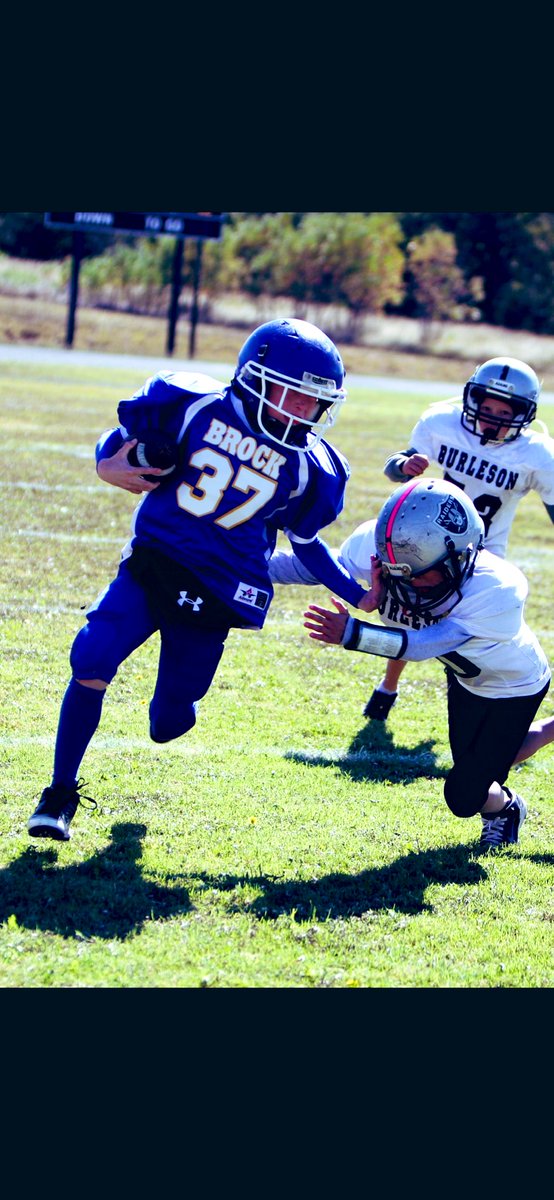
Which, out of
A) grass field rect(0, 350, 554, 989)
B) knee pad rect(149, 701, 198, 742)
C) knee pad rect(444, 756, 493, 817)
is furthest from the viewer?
knee pad rect(149, 701, 198, 742)

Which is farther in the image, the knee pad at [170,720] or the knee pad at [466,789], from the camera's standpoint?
the knee pad at [170,720]

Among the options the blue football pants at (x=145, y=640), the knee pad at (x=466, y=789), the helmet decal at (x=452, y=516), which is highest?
the helmet decal at (x=452, y=516)

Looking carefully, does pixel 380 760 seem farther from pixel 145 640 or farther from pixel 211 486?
pixel 211 486

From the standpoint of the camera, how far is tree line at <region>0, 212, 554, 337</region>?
3161 cm

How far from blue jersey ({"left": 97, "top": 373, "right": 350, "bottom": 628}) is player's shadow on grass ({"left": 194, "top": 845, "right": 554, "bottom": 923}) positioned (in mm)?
843

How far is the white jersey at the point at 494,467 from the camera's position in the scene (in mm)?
5363

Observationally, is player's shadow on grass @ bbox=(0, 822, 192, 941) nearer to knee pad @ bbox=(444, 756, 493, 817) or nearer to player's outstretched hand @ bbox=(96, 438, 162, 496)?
knee pad @ bbox=(444, 756, 493, 817)

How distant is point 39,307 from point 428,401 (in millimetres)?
11378

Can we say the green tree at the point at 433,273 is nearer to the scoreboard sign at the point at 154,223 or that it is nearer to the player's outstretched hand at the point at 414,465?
the scoreboard sign at the point at 154,223

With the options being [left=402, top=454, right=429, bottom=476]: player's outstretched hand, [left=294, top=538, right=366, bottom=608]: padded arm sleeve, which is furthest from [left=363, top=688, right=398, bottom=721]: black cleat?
[left=294, top=538, right=366, bottom=608]: padded arm sleeve

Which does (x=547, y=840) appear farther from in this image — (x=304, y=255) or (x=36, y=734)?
(x=304, y=255)

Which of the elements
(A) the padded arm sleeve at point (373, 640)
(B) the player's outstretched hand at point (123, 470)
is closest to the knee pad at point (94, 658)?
(B) the player's outstretched hand at point (123, 470)

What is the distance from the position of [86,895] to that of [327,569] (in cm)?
138

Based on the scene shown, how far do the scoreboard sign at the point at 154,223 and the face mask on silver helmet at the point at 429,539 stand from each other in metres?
20.5
